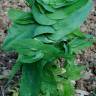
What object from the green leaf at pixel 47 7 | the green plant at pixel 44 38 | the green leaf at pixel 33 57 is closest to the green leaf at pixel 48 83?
the green plant at pixel 44 38

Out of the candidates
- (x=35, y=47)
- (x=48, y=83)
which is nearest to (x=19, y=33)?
(x=35, y=47)

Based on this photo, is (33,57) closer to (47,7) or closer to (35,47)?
(35,47)

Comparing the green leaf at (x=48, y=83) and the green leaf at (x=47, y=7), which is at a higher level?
the green leaf at (x=47, y=7)

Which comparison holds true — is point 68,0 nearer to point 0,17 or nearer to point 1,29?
point 1,29

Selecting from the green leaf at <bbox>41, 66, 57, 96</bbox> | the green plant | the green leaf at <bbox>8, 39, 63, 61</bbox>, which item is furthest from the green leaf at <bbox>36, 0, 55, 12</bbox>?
the green leaf at <bbox>41, 66, 57, 96</bbox>

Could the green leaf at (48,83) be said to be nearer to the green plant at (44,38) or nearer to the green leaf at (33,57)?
the green plant at (44,38)

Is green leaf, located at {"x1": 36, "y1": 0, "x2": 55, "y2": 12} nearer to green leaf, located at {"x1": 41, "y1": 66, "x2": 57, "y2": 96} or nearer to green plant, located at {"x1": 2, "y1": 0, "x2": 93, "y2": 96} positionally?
green plant, located at {"x1": 2, "y1": 0, "x2": 93, "y2": 96}

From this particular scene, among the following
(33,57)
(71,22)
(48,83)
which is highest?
(71,22)

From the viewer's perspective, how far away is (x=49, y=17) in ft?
4.15

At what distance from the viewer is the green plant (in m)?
1.26

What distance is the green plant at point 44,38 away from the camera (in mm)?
1258

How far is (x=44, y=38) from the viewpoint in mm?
1279

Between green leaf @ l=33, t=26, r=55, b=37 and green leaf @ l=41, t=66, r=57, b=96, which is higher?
green leaf @ l=33, t=26, r=55, b=37

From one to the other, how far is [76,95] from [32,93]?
529 mm
